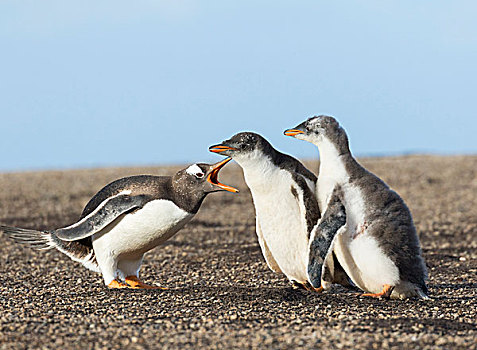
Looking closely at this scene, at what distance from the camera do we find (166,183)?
19.2 ft

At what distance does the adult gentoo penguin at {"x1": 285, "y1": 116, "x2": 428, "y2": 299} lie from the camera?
5.17 meters

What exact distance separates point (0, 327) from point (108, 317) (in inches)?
28.1

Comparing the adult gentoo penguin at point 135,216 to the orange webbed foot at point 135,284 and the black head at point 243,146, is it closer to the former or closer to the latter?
the orange webbed foot at point 135,284

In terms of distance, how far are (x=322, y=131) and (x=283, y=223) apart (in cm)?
79

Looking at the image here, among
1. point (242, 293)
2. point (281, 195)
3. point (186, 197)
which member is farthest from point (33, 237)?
point (281, 195)

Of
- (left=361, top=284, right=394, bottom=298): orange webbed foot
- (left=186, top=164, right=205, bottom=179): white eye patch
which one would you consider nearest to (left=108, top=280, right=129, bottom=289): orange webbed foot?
(left=186, top=164, right=205, bottom=179): white eye patch

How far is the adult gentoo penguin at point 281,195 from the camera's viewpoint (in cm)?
530

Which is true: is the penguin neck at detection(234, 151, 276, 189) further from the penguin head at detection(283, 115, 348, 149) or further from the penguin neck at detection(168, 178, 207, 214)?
the penguin neck at detection(168, 178, 207, 214)

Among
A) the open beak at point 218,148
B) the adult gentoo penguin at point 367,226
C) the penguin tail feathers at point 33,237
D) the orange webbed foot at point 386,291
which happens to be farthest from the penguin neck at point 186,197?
the orange webbed foot at point 386,291

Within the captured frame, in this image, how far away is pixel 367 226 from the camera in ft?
17.0

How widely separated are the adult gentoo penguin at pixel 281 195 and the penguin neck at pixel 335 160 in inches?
8.0

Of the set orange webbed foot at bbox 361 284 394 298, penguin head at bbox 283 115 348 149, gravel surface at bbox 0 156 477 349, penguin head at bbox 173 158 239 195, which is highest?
penguin head at bbox 283 115 348 149

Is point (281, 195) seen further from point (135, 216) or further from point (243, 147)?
point (135, 216)

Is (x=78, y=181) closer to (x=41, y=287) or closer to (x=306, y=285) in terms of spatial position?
(x=41, y=287)
